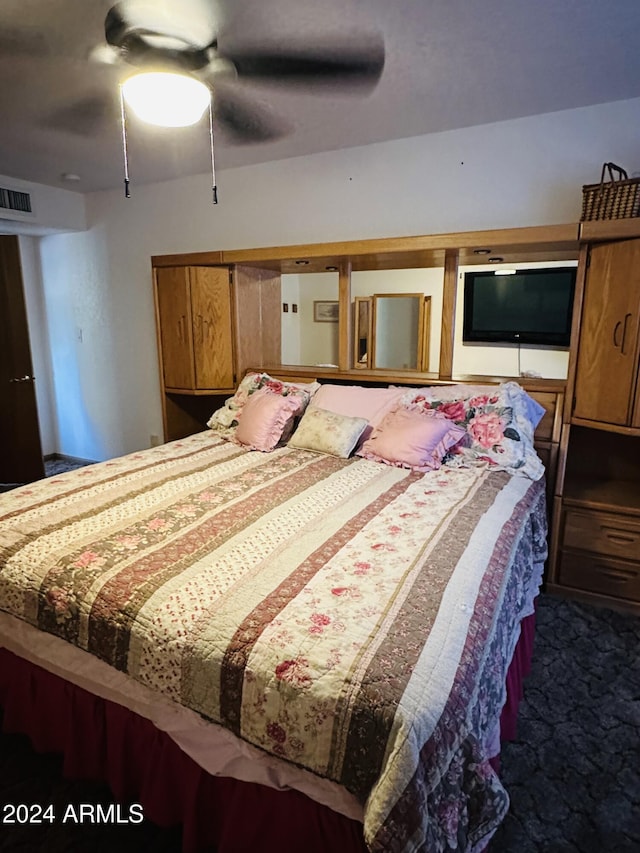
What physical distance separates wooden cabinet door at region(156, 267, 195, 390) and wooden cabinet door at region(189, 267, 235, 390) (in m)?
0.04

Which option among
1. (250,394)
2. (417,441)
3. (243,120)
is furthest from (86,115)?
(417,441)

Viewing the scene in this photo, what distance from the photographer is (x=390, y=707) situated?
91 cm

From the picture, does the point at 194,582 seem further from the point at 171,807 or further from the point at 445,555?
the point at 445,555

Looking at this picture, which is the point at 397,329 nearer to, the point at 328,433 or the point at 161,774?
the point at 328,433

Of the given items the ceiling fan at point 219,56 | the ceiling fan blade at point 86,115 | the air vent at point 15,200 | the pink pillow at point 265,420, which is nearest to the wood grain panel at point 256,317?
the pink pillow at point 265,420

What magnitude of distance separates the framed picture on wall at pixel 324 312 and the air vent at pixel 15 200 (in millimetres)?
2858

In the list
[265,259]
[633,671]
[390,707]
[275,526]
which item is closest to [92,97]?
[265,259]

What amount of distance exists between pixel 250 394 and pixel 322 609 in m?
1.95

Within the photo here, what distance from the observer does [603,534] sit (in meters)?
2.34

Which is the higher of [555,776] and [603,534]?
[603,534]

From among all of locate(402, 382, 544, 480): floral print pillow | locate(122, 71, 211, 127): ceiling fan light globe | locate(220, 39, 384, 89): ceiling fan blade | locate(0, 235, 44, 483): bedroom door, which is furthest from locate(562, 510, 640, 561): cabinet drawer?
locate(0, 235, 44, 483): bedroom door

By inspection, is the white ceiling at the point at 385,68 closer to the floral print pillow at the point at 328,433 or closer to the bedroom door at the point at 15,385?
the bedroom door at the point at 15,385

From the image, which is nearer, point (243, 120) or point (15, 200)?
point (243, 120)

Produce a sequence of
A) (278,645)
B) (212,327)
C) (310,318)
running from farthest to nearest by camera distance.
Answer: (310,318)
(212,327)
(278,645)
